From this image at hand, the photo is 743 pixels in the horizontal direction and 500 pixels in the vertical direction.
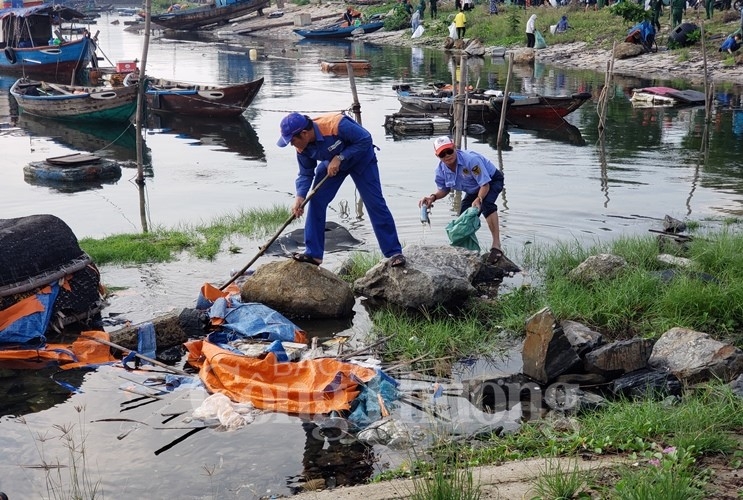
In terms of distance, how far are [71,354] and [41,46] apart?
31.6 metres

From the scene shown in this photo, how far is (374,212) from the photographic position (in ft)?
26.3

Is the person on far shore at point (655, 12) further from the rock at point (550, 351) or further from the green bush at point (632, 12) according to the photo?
the rock at point (550, 351)

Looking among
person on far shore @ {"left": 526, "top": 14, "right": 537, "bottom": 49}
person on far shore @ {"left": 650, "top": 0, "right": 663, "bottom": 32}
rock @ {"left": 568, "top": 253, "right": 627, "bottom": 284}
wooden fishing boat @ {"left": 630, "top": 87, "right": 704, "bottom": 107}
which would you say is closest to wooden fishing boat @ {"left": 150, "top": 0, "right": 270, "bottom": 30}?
person on far shore @ {"left": 526, "top": 14, "right": 537, "bottom": 49}

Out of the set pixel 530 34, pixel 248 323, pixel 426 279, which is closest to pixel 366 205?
pixel 426 279

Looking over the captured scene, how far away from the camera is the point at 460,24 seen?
41.2 metres

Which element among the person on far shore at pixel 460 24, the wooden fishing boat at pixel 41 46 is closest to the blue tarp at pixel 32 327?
the wooden fishing boat at pixel 41 46

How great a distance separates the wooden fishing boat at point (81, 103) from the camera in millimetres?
21906

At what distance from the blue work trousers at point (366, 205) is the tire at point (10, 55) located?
3021cm

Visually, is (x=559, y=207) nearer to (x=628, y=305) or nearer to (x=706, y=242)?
(x=706, y=242)

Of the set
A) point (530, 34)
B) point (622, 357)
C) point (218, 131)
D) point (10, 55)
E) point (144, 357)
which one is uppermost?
point (530, 34)

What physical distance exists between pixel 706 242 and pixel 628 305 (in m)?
1.85

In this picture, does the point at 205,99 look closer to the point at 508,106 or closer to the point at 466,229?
the point at 508,106

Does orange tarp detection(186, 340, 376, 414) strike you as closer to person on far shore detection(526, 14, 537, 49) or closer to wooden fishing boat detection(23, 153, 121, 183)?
wooden fishing boat detection(23, 153, 121, 183)

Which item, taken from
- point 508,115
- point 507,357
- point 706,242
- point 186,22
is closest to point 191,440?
point 507,357
